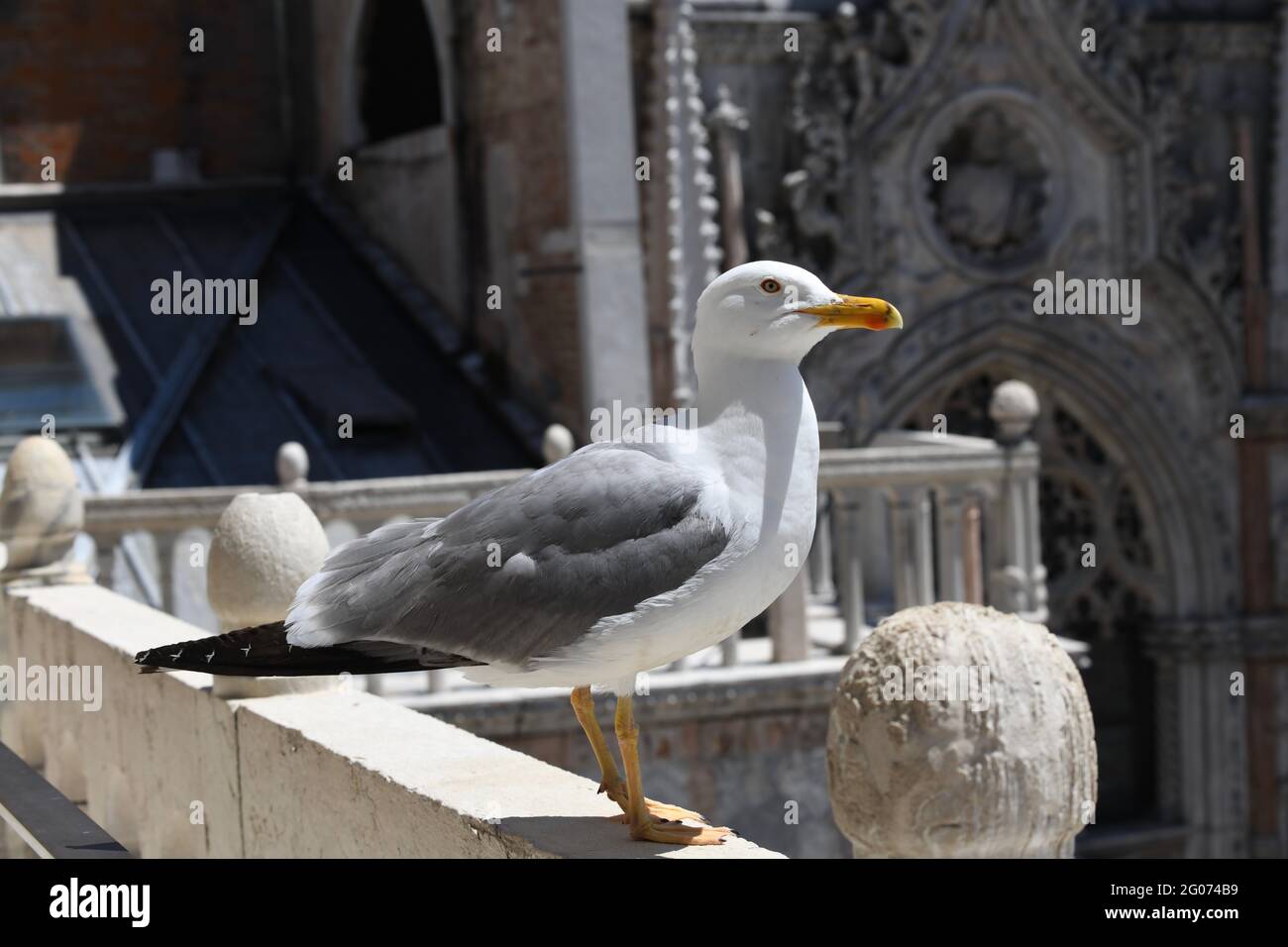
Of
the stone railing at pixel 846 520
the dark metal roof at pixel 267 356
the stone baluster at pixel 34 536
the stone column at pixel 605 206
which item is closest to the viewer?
the stone baluster at pixel 34 536

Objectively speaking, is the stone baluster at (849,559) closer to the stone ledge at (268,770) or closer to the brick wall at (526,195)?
the brick wall at (526,195)

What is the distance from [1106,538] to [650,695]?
18.8 feet

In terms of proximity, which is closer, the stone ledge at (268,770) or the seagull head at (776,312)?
the seagull head at (776,312)

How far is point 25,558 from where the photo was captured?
698 centimetres

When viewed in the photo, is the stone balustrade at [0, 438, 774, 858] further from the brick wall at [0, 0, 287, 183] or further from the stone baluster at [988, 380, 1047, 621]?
the brick wall at [0, 0, 287, 183]

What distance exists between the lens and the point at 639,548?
9.37 feet

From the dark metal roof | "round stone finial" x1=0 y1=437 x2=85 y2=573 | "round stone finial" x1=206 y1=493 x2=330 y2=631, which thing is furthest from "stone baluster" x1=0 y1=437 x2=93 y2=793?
the dark metal roof

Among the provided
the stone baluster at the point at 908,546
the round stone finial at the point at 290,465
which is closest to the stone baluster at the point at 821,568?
the stone baluster at the point at 908,546

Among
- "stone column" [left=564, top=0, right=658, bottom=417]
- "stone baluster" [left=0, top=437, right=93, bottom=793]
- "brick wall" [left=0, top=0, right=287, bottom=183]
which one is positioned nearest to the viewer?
"stone baluster" [left=0, top=437, right=93, bottom=793]

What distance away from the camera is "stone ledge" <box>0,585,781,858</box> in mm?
3354

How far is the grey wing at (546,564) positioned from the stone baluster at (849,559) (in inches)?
249

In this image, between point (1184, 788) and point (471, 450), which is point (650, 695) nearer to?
point (471, 450)

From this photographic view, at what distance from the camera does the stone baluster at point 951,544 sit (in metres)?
9.31

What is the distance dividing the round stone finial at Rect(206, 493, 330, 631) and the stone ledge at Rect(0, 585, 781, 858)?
→ 0.25 metres
